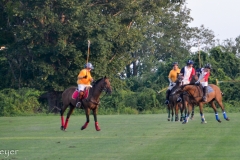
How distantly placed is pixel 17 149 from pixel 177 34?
5084 centimetres

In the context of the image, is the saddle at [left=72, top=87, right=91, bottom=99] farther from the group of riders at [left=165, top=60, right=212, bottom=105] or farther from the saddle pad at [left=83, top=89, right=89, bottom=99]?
the group of riders at [left=165, top=60, right=212, bottom=105]

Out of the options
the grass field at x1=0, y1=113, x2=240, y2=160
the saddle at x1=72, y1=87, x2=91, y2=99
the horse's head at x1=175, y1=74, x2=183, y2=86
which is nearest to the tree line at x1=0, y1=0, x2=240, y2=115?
the horse's head at x1=175, y1=74, x2=183, y2=86

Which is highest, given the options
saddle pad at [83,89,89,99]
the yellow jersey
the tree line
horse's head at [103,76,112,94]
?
the tree line

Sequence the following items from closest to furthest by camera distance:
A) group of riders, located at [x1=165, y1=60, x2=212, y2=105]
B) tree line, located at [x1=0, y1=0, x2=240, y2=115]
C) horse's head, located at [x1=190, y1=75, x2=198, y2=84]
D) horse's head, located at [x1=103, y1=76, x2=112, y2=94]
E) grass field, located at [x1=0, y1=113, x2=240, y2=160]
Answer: grass field, located at [x1=0, y1=113, x2=240, y2=160] < horse's head, located at [x1=103, y1=76, x2=112, y2=94] < group of riders, located at [x1=165, y1=60, x2=212, y2=105] < horse's head, located at [x1=190, y1=75, x2=198, y2=84] < tree line, located at [x1=0, y1=0, x2=240, y2=115]

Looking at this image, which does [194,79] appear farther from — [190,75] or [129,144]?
[129,144]

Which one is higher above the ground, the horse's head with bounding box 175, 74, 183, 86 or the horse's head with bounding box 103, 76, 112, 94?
the horse's head with bounding box 175, 74, 183, 86

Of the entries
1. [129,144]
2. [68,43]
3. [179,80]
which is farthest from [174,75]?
[68,43]

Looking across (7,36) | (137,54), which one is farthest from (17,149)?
(137,54)

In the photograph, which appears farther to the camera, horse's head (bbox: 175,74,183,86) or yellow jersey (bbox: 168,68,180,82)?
yellow jersey (bbox: 168,68,180,82)

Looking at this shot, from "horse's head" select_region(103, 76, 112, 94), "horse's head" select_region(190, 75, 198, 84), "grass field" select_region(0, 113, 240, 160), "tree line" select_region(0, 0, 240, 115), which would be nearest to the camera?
"grass field" select_region(0, 113, 240, 160)

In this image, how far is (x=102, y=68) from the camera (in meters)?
37.6

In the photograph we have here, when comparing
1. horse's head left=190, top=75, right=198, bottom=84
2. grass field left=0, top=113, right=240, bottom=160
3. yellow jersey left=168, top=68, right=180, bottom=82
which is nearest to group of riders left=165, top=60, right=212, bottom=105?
yellow jersey left=168, top=68, right=180, bottom=82

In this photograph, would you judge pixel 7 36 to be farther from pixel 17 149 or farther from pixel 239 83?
pixel 17 149

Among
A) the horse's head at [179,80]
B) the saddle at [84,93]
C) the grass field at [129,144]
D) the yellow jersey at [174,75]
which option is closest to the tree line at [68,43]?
the yellow jersey at [174,75]
